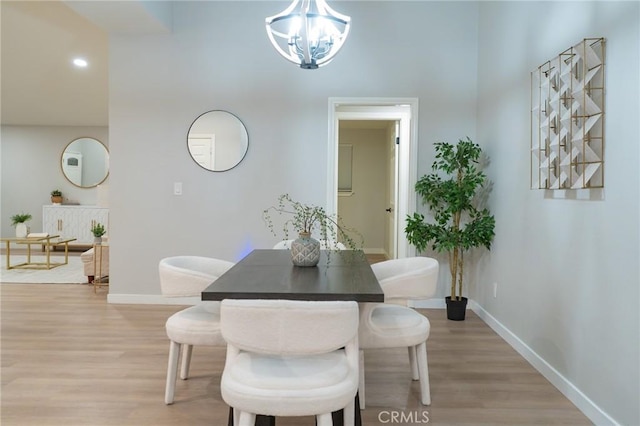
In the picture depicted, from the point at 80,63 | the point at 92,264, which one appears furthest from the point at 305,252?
the point at 80,63

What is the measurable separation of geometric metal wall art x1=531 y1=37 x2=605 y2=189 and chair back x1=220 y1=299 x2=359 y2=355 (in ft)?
5.15

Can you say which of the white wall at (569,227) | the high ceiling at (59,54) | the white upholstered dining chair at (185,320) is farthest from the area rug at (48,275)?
the white wall at (569,227)

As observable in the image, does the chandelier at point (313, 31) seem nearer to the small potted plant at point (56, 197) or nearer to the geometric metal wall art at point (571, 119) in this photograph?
the geometric metal wall art at point (571, 119)

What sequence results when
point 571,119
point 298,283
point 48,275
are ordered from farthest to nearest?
point 48,275
point 571,119
point 298,283

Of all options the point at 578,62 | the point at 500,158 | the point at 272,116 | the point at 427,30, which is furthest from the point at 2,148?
the point at 578,62

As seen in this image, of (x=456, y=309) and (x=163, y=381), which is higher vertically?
(x=456, y=309)

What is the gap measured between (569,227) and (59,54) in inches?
255

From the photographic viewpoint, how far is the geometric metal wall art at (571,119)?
2234 mm

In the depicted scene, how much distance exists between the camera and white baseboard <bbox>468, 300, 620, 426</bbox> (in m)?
2.19

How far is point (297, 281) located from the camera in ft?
6.60

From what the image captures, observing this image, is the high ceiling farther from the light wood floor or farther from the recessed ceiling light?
the light wood floor

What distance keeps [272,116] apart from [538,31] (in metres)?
2.37

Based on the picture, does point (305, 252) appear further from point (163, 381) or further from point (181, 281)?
point (163, 381)

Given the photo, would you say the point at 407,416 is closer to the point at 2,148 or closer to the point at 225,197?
the point at 225,197
